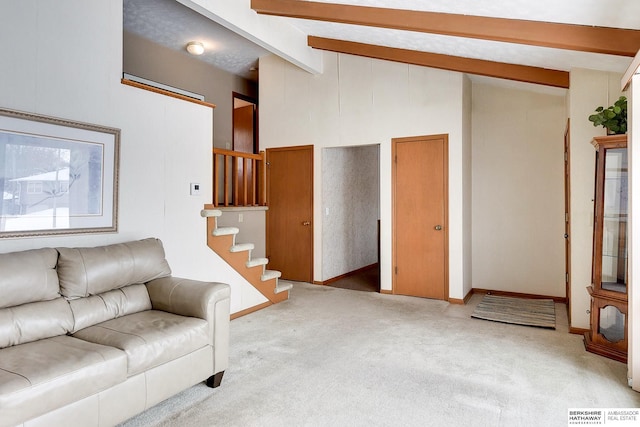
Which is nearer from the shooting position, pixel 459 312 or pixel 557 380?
pixel 557 380

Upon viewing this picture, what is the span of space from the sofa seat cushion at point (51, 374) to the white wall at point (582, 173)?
3801 millimetres

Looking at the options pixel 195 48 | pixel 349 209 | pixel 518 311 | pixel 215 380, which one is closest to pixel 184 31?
pixel 195 48

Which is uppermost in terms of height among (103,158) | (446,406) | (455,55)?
(455,55)

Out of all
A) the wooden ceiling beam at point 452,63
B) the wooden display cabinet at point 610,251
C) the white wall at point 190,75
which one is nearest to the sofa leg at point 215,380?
the wooden display cabinet at point 610,251

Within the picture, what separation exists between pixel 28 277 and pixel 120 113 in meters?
1.54

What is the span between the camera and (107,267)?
106 inches

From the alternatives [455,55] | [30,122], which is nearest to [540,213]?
[455,55]

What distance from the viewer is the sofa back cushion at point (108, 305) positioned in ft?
8.15

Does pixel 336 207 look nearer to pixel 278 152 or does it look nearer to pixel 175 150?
pixel 278 152

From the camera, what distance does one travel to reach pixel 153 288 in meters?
2.92

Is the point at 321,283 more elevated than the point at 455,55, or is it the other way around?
the point at 455,55

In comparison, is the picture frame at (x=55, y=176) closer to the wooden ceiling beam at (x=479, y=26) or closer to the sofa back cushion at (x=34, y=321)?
the sofa back cushion at (x=34, y=321)

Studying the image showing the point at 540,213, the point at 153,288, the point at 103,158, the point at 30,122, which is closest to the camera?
the point at 30,122

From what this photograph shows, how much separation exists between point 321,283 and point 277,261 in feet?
Result: 2.71
